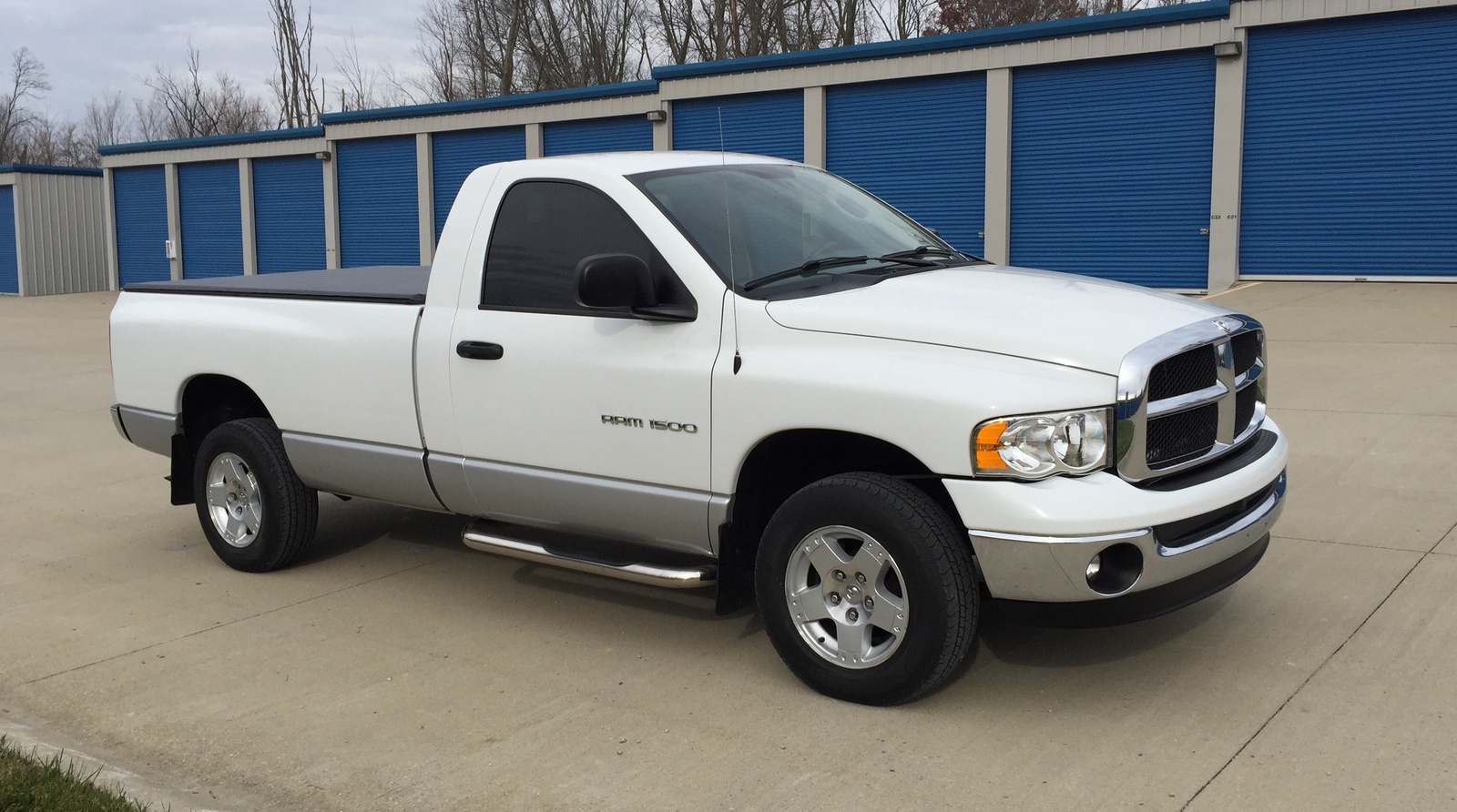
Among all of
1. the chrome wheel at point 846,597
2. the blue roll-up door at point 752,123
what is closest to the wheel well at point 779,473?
the chrome wheel at point 846,597

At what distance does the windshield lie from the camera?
4.97 metres

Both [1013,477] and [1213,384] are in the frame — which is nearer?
[1013,477]

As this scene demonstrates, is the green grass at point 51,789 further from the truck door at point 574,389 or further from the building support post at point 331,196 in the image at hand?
the building support post at point 331,196

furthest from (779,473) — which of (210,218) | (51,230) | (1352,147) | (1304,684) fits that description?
(51,230)

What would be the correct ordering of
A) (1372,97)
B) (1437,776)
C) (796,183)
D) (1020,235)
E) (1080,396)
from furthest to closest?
(1020,235), (1372,97), (796,183), (1080,396), (1437,776)

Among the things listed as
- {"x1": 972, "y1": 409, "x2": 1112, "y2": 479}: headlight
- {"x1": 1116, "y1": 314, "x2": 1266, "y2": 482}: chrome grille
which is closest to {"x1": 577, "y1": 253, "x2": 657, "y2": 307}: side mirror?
{"x1": 972, "y1": 409, "x2": 1112, "y2": 479}: headlight

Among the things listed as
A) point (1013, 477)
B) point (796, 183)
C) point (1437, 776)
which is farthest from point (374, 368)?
point (1437, 776)

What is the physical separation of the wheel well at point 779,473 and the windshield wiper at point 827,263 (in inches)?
23.9

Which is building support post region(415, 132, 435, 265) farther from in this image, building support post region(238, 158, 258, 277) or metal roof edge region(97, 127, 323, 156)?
building support post region(238, 158, 258, 277)

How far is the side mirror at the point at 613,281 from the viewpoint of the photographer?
15.2 feet

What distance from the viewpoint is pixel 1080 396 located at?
Result: 159 inches

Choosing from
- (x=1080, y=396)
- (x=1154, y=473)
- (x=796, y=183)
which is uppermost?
(x=796, y=183)

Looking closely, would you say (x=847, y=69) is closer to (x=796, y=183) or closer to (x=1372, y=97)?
(x=1372, y=97)

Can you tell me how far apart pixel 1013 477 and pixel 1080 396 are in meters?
0.32
